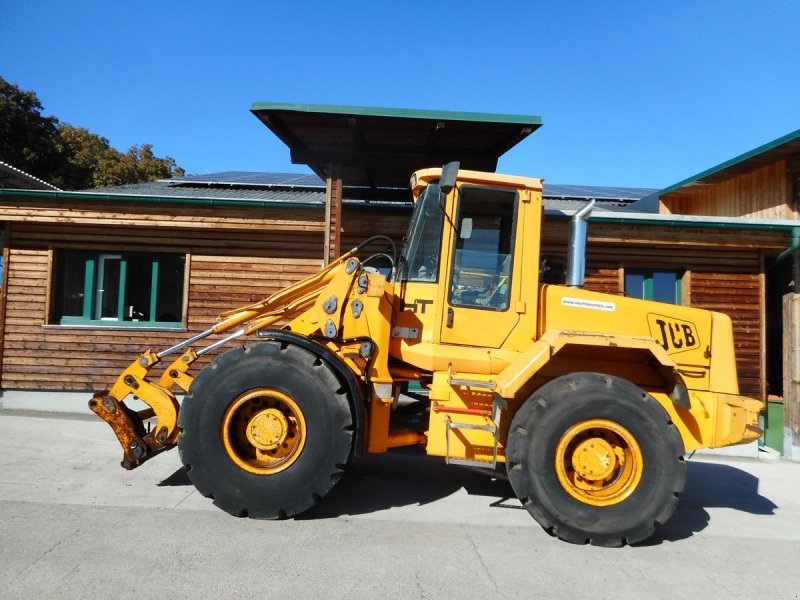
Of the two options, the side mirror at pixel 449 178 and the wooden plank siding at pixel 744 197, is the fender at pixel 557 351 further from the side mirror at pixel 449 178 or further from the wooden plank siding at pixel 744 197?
the wooden plank siding at pixel 744 197

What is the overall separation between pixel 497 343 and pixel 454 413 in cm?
71

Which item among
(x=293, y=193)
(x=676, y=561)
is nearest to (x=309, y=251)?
(x=293, y=193)

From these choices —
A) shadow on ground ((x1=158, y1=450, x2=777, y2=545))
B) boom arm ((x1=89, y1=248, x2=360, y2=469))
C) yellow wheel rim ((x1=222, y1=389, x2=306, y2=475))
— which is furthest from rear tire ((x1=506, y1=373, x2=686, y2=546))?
boom arm ((x1=89, y1=248, x2=360, y2=469))

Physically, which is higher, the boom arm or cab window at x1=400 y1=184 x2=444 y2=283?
cab window at x1=400 y1=184 x2=444 y2=283

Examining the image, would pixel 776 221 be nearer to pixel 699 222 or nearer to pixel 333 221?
pixel 699 222

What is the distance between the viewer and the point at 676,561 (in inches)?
152

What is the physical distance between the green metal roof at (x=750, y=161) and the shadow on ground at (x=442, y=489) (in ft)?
16.8

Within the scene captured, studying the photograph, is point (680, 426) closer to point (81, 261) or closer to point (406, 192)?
point (406, 192)

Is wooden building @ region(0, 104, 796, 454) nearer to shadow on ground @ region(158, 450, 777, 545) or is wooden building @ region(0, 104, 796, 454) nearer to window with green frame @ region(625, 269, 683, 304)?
window with green frame @ region(625, 269, 683, 304)

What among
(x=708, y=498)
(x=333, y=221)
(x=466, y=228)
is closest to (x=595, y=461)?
(x=466, y=228)

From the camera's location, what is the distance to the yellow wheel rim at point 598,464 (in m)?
4.07

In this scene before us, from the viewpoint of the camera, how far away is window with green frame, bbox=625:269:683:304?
28.5ft

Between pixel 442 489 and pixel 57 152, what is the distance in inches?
1049

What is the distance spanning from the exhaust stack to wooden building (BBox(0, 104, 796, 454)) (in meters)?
3.37
